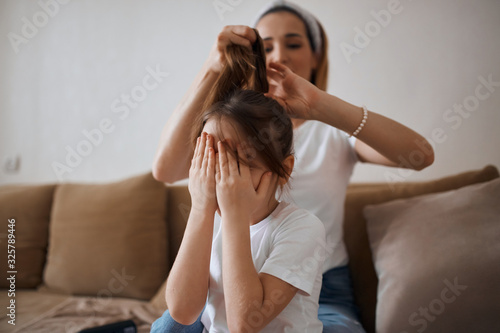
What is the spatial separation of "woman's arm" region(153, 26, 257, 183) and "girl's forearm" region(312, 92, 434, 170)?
0.23 m

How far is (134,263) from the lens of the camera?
4.93 ft

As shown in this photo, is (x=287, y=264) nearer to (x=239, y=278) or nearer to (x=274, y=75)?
(x=239, y=278)

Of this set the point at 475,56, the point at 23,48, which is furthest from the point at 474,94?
the point at 23,48

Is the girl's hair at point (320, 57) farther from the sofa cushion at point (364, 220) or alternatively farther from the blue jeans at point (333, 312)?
the blue jeans at point (333, 312)

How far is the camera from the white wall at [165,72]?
1410 millimetres

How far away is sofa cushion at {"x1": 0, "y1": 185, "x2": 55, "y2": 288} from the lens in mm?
1572

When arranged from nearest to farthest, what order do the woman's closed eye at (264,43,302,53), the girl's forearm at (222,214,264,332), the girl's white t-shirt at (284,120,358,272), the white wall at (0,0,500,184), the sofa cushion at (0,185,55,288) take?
the girl's forearm at (222,214,264,332) → the girl's white t-shirt at (284,120,358,272) → the woman's closed eye at (264,43,302,53) → the white wall at (0,0,500,184) → the sofa cushion at (0,185,55,288)

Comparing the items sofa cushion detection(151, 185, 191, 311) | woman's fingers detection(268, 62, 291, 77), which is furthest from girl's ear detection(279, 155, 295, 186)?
sofa cushion detection(151, 185, 191, 311)

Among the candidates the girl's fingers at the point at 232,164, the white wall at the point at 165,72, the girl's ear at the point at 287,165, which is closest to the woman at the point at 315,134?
the girl's ear at the point at 287,165

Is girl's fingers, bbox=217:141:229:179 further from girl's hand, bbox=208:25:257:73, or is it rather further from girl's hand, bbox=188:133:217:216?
girl's hand, bbox=208:25:257:73

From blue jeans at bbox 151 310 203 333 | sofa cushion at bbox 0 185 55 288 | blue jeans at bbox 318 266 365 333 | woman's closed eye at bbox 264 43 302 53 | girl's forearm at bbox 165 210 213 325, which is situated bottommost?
sofa cushion at bbox 0 185 55 288

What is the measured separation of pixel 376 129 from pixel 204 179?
1.48 ft

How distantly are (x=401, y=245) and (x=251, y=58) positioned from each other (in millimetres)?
682

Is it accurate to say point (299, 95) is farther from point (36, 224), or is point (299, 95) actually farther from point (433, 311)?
point (36, 224)
